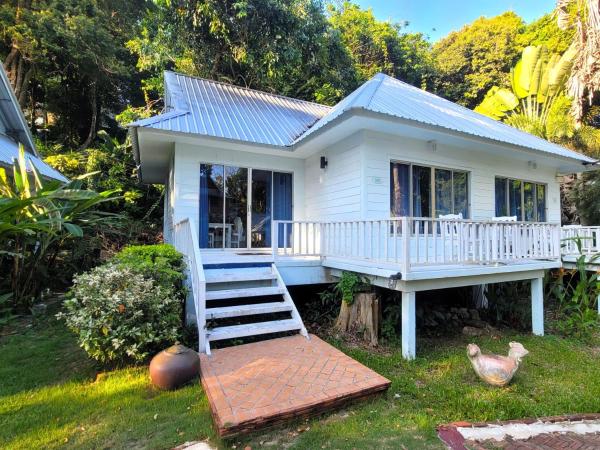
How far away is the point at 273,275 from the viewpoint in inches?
228

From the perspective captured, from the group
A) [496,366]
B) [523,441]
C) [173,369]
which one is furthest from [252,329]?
[523,441]

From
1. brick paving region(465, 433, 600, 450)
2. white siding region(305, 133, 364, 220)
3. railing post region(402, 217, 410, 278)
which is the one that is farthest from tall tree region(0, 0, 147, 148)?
brick paving region(465, 433, 600, 450)

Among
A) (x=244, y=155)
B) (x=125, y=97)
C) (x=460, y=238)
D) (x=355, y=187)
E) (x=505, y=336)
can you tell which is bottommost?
(x=505, y=336)

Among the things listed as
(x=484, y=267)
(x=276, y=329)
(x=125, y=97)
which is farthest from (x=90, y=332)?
(x=125, y=97)

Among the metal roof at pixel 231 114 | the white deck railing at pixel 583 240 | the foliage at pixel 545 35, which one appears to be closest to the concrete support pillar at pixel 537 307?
the white deck railing at pixel 583 240

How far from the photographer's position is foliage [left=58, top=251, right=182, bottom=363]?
4023mm

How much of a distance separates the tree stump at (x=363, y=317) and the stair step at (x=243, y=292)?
3.90 ft

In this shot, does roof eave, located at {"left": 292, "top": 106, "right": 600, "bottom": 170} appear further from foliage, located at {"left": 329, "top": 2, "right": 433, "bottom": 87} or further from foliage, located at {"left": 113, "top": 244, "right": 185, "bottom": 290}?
foliage, located at {"left": 329, "top": 2, "right": 433, "bottom": 87}

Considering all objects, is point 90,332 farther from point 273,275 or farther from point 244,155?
point 244,155

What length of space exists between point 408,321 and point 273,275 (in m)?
2.30

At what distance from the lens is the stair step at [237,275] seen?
5379 millimetres

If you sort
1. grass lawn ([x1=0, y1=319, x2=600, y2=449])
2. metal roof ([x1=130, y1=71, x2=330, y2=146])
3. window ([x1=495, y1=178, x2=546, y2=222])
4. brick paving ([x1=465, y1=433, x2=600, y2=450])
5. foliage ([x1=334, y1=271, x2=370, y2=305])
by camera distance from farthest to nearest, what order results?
Result: window ([x1=495, y1=178, x2=546, y2=222])
metal roof ([x1=130, y1=71, x2=330, y2=146])
foliage ([x1=334, y1=271, x2=370, y2=305])
grass lawn ([x1=0, y1=319, x2=600, y2=449])
brick paving ([x1=465, y1=433, x2=600, y2=450])

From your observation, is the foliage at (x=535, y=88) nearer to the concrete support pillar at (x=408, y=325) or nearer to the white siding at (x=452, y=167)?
the white siding at (x=452, y=167)

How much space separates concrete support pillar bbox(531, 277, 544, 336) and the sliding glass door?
543 cm
